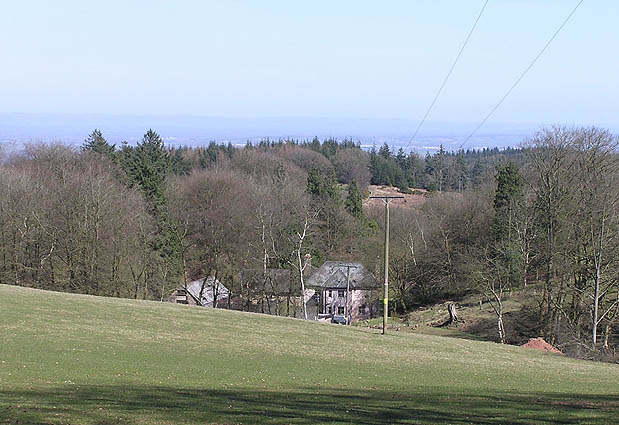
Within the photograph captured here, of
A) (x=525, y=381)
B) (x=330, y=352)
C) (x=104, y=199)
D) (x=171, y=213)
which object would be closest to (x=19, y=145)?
(x=171, y=213)

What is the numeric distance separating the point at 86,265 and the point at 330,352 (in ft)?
114

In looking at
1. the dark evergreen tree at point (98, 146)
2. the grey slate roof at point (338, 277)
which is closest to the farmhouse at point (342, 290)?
the grey slate roof at point (338, 277)

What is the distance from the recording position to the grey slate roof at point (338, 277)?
7612cm

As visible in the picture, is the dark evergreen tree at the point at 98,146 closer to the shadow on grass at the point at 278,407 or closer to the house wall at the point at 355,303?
the house wall at the point at 355,303

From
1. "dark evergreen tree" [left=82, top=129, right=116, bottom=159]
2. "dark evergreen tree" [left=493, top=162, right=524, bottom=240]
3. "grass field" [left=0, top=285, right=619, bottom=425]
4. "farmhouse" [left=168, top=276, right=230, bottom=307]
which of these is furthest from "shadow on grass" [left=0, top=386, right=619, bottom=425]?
"dark evergreen tree" [left=82, top=129, right=116, bottom=159]

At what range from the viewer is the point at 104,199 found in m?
58.4

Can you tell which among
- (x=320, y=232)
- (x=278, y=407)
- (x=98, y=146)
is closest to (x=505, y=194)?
(x=320, y=232)

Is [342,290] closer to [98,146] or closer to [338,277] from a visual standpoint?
[338,277]

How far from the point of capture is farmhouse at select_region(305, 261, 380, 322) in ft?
250

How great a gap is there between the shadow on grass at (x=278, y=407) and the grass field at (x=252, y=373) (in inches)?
1.1

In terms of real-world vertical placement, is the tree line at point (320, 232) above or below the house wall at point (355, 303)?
above

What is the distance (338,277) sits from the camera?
3044 inches

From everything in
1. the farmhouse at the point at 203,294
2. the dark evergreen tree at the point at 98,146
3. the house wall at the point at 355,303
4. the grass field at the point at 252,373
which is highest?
the dark evergreen tree at the point at 98,146

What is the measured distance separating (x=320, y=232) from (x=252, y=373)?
193 feet
